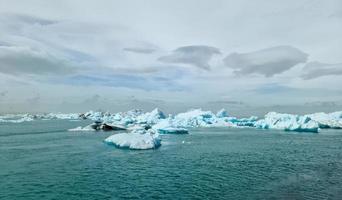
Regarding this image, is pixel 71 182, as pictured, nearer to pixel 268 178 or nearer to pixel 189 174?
pixel 189 174

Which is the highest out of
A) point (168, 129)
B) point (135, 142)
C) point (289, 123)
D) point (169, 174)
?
point (289, 123)

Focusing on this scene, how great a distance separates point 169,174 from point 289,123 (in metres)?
68.1

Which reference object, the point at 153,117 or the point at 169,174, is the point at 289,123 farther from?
the point at 169,174

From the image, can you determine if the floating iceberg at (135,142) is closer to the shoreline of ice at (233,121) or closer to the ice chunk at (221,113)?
the shoreline of ice at (233,121)

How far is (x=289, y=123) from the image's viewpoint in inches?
3428

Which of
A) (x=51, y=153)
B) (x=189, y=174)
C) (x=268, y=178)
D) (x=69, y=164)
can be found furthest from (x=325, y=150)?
(x=51, y=153)

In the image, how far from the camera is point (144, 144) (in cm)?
4438

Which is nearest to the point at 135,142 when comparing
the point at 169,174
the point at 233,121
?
the point at 169,174

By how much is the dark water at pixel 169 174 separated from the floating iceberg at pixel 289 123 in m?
40.2

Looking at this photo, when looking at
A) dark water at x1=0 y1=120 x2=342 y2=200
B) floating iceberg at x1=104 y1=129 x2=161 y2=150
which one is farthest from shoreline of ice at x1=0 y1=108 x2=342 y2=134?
dark water at x1=0 y1=120 x2=342 y2=200

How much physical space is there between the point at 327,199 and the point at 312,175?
26.2ft

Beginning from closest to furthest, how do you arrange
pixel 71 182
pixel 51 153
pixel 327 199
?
pixel 327 199 < pixel 71 182 < pixel 51 153

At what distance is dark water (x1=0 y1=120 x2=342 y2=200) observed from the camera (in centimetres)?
2230

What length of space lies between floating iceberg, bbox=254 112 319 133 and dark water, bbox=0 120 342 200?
1583 inches
